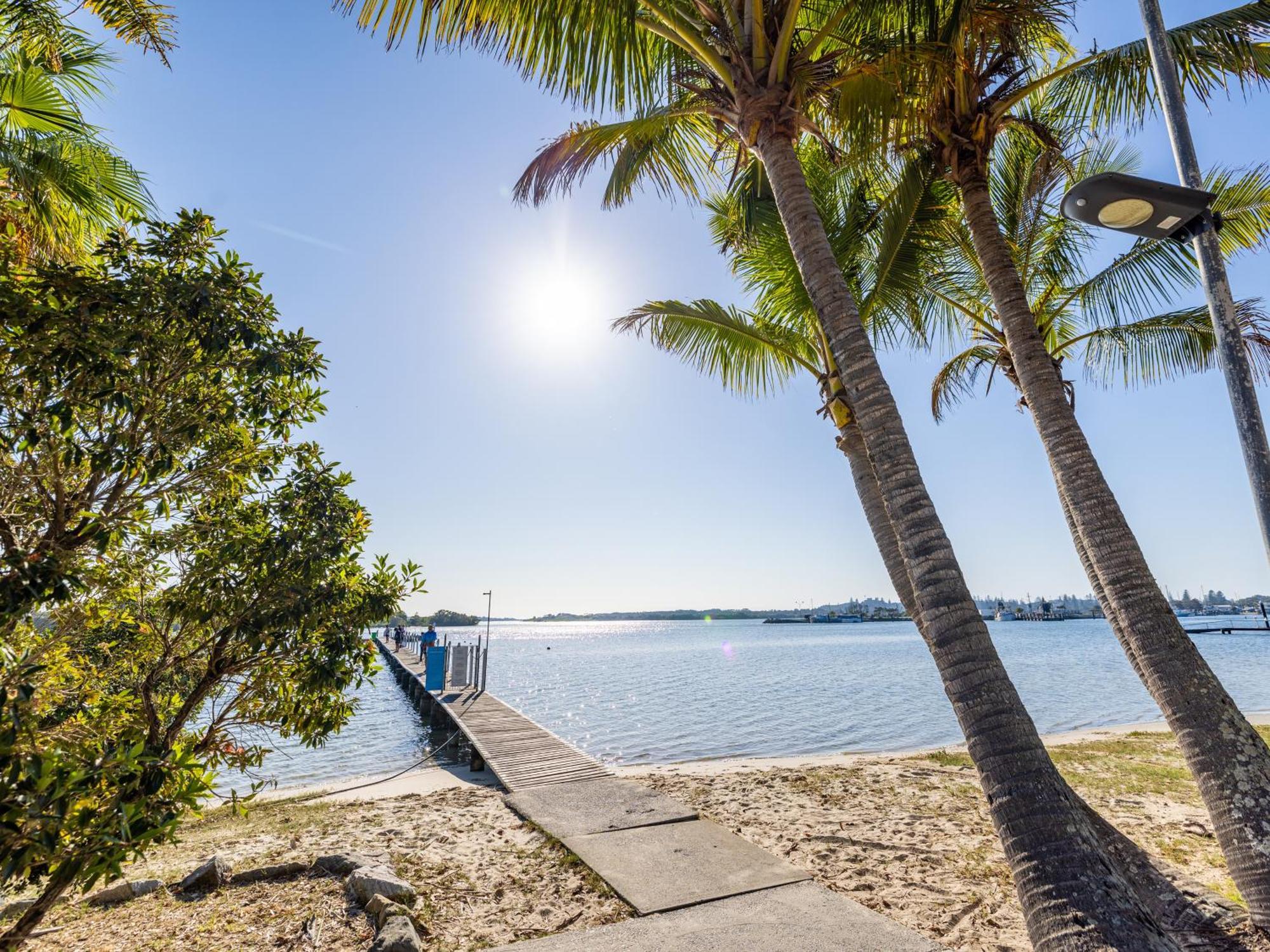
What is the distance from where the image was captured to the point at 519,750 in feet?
38.9

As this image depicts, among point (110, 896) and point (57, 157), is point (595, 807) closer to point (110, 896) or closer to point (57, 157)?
point (110, 896)

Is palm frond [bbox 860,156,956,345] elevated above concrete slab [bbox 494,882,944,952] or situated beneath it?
elevated above

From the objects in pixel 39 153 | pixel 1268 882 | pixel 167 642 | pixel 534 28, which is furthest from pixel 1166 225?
pixel 39 153

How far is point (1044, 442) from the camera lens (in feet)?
16.6

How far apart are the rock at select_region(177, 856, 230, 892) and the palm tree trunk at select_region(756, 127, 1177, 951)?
20.2 feet

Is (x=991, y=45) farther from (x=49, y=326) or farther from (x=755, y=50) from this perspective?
(x=49, y=326)

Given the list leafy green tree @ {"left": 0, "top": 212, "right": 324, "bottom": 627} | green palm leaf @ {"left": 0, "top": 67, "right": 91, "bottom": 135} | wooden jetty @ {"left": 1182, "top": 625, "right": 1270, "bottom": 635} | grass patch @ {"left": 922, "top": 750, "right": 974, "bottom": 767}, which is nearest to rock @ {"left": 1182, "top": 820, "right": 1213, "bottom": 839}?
grass patch @ {"left": 922, "top": 750, "right": 974, "bottom": 767}

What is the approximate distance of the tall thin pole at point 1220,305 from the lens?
3.31 meters

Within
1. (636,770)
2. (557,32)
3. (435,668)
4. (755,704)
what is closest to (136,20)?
(557,32)

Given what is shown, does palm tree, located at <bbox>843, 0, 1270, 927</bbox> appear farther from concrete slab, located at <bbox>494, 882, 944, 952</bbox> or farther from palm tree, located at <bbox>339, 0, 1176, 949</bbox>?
concrete slab, located at <bbox>494, 882, 944, 952</bbox>

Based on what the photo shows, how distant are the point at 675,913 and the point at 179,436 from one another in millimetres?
4615

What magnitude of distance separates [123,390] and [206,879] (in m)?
4.69

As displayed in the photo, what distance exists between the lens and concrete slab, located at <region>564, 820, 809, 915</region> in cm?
501

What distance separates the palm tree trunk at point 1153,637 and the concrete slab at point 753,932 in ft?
6.41
